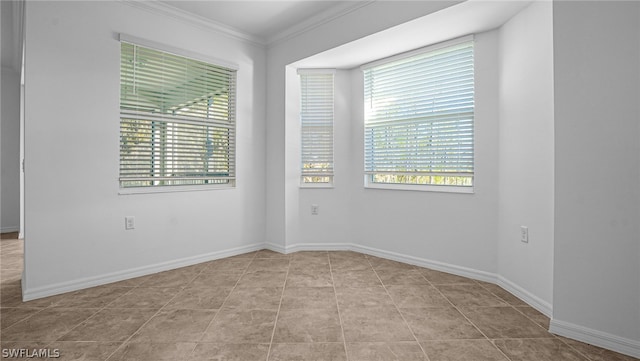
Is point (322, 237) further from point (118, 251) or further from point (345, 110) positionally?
point (118, 251)

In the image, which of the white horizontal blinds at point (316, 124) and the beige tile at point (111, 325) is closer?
the beige tile at point (111, 325)

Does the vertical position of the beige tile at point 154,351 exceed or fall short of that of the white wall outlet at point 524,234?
it falls short

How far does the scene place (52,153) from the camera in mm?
2680

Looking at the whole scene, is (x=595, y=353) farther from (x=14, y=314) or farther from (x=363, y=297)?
(x=14, y=314)

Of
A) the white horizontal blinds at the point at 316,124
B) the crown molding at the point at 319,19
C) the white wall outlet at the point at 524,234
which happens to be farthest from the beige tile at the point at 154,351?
the crown molding at the point at 319,19

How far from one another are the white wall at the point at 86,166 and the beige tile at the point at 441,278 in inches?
98.8

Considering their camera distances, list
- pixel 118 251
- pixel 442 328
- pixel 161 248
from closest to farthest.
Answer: pixel 442 328 < pixel 118 251 < pixel 161 248

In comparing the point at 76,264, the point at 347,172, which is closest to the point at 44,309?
the point at 76,264

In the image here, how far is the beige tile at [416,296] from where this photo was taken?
252cm

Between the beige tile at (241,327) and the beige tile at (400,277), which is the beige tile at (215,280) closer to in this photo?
Answer: the beige tile at (241,327)

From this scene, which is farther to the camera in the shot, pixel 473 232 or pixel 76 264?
pixel 473 232


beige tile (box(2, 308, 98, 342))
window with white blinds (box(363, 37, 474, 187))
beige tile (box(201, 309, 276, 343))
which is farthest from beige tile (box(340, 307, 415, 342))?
beige tile (box(2, 308, 98, 342))

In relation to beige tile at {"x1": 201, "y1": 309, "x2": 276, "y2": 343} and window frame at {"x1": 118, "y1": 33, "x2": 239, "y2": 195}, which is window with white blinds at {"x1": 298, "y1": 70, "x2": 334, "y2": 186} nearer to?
window frame at {"x1": 118, "y1": 33, "x2": 239, "y2": 195}

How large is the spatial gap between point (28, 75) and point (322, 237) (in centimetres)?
336
